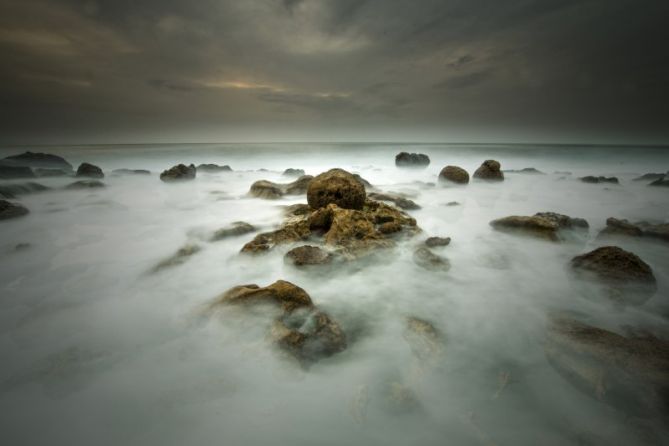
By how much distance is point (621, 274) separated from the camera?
154 inches

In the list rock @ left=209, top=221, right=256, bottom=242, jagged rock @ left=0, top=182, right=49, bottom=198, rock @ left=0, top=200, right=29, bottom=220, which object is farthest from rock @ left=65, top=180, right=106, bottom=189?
rock @ left=209, top=221, right=256, bottom=242

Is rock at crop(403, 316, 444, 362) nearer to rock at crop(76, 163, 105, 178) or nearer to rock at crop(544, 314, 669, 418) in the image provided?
rock at crop(544, 314, 669, 418)

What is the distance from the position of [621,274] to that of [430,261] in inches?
98.7

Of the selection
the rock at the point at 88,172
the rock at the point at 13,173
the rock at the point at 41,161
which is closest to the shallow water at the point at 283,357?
the rock at the point at 13,173

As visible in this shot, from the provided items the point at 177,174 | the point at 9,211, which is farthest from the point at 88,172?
the point at 9,211

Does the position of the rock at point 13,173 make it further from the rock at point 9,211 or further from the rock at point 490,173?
the rock at point 490,173

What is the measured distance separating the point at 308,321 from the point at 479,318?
1.97m

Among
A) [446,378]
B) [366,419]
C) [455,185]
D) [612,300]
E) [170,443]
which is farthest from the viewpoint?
[455,185]

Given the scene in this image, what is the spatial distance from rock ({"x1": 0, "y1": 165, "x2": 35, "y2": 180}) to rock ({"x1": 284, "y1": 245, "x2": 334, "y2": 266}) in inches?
727

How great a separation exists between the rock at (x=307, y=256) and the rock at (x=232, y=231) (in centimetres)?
189

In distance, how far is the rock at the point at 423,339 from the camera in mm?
2686

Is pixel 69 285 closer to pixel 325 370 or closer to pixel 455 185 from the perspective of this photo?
pixel 325 370

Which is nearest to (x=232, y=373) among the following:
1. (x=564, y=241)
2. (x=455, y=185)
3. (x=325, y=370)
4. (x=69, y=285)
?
(x=325, y=370)

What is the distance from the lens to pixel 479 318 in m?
3.26
